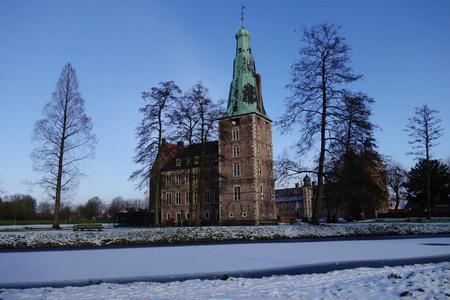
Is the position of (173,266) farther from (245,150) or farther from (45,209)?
(45,209)

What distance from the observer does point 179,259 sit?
40.5ft

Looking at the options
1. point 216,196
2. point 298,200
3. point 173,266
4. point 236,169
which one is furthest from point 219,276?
point 298,200

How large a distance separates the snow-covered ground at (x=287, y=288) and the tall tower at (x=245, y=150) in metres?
37.2

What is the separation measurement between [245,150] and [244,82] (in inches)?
422

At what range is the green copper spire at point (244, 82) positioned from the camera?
164 ft

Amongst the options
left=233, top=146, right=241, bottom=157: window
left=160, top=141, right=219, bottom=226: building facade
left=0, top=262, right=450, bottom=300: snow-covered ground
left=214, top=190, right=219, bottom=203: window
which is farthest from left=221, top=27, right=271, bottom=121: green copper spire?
left=0, top=262, right=450, bottom=300: snow-covered ground

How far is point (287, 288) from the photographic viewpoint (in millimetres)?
7148

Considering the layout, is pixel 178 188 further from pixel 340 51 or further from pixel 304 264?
pixel 304 264

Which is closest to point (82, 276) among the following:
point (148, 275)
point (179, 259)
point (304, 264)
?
point (148, 275)

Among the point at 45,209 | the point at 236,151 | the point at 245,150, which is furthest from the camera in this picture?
the point at 45,209

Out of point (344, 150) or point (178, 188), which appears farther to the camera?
point (178, 188)

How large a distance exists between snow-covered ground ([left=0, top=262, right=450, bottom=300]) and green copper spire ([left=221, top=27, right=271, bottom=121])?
4214 centimetres

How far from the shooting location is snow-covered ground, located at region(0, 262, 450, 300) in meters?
6.47

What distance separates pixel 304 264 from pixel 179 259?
470cm
